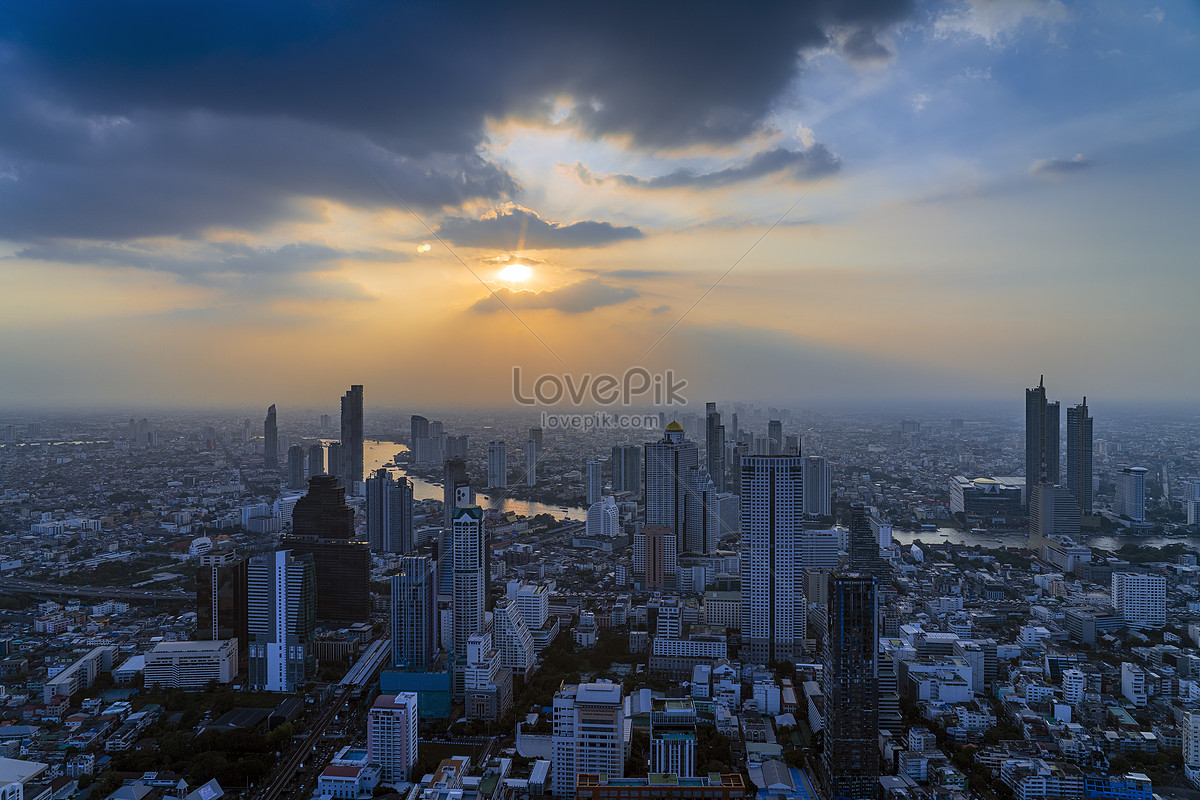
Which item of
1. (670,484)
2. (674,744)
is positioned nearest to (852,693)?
(674,744)

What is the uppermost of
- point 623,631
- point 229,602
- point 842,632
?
point 842,632

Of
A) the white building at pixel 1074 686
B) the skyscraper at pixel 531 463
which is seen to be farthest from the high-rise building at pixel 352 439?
the white building at pixel 1074 686

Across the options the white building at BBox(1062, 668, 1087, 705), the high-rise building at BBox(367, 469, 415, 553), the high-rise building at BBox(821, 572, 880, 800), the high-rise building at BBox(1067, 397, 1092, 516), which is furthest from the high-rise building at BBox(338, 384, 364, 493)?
the high-rise building at BBox(1067, 397, 1092, 516)

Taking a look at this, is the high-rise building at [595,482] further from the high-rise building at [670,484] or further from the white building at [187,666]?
the white building at [187,666]

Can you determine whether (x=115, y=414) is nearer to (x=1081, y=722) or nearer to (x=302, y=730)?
(x=302, y=730)

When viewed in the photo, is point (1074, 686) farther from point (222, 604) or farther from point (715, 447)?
point (715, 447)

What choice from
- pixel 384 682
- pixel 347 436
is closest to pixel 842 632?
pixel 384 682

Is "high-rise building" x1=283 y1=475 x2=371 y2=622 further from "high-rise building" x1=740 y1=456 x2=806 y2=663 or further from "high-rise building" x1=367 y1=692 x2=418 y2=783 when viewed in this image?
"high-rise building" x1=740 y1=456 x2=806 y2=663
